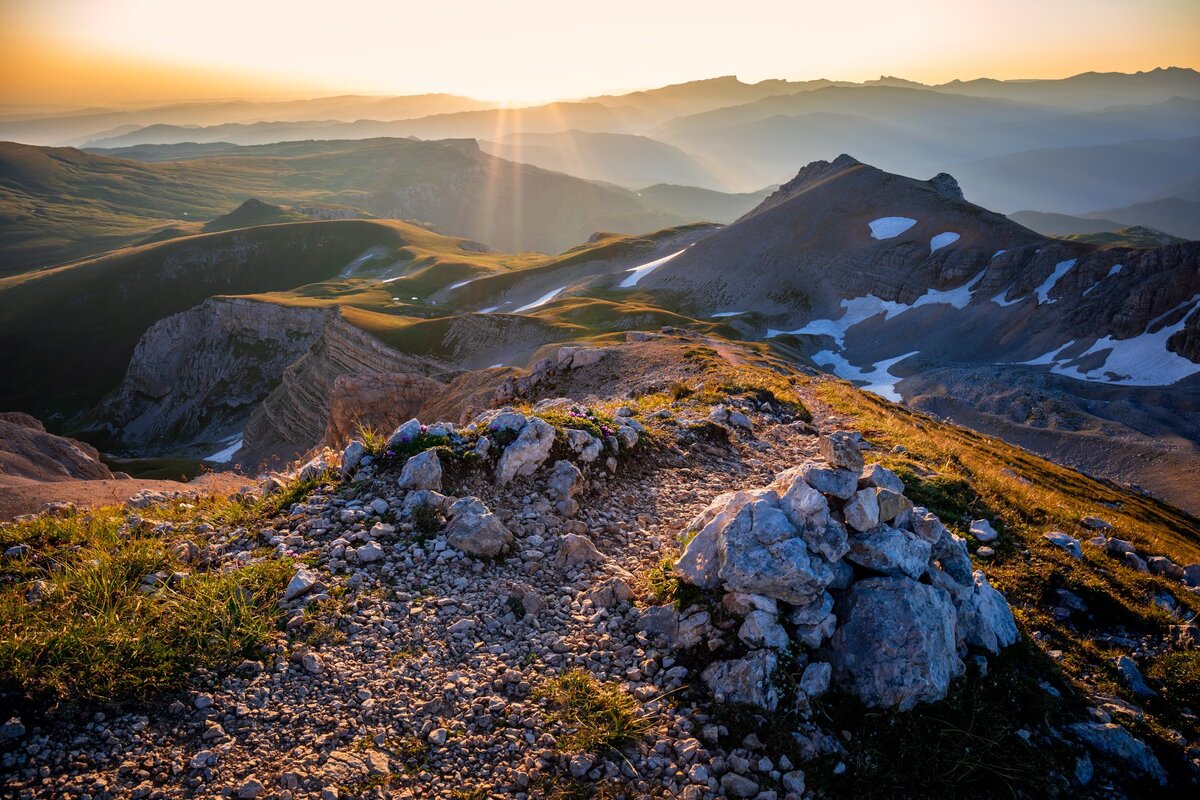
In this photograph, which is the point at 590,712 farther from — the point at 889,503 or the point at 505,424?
the point at 505,424

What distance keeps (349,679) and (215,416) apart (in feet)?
333

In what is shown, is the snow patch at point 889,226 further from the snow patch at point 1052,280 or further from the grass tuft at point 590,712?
the grass tuft at point 590,712

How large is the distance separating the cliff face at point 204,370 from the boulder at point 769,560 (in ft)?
296

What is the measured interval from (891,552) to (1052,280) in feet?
326

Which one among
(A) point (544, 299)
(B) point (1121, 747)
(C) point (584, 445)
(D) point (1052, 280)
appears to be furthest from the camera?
(A) point (544, 299)

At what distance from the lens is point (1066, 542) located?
36.9 feet

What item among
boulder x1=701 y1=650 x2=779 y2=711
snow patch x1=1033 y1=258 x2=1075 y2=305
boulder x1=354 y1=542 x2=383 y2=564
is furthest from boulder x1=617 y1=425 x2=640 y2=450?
snow patch x1=1033 y1=258 x2=1075 y2=305

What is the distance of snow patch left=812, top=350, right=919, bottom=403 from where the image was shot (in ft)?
249

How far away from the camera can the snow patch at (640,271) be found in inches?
4606

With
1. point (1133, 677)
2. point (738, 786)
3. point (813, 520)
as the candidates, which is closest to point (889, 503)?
point (813, 520)

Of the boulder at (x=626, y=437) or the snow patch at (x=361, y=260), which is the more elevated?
the boulder at (x=626, y=437)

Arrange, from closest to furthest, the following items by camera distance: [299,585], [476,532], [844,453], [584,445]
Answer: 1. [299,585]
2. [844,453]
3. [476,532]
4. [584,445]

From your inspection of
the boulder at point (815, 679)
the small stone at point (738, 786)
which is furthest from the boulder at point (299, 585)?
the boulder at point (815, 679)

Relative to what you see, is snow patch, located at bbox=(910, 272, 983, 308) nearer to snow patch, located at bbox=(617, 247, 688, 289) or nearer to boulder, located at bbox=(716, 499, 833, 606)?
snow patch, located at bbox=(617, 247, 688, 289)
